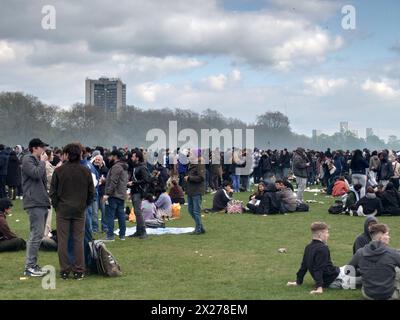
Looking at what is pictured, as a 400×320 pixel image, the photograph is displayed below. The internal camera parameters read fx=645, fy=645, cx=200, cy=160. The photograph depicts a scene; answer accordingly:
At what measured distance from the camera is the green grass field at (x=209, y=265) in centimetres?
820

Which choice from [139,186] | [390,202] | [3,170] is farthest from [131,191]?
[3,170]

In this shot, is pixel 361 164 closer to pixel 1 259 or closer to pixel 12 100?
pixel 1 259

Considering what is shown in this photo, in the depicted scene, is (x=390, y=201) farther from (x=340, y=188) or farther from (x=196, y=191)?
(x=196, y=191)

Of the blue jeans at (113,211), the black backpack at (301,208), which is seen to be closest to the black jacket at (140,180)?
the blue jeans at (113,211)

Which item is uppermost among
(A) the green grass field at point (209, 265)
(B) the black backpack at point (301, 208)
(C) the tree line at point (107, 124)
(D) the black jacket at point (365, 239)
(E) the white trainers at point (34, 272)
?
(C) the tree line at point (107, 124)

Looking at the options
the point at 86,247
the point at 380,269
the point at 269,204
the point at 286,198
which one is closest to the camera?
the point at 380,269

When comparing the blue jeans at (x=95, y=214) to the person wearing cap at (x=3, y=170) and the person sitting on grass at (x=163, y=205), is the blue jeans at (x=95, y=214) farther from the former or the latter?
the person wearing cap at (x=3, y=170)

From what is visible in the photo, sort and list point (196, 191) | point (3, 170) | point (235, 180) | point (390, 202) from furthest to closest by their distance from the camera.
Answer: point (235, 180) < point (3, 170) < point (390, 202) < point (196, 191)

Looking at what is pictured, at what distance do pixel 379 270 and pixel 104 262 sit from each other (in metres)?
3.91

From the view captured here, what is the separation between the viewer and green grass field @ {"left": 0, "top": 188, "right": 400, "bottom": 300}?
8203 millimetres

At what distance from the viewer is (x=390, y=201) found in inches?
710

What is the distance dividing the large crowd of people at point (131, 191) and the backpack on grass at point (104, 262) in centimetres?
21

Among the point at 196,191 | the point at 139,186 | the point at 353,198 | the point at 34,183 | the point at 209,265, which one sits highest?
the point at 34,183

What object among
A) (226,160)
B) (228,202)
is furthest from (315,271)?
(226,160)
